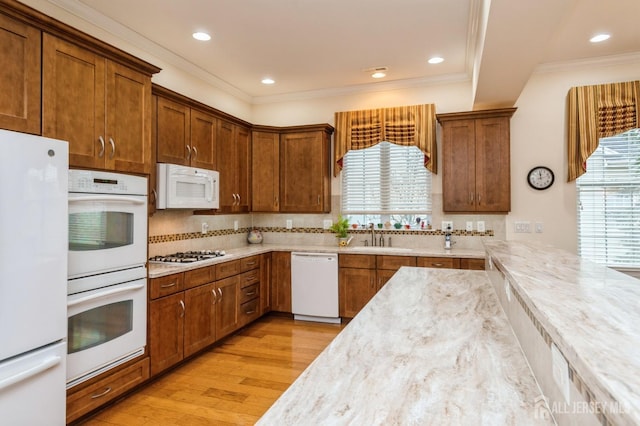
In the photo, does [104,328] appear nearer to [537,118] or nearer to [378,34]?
[378,34]

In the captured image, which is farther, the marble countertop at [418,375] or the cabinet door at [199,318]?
the cabinet door at [199,318]

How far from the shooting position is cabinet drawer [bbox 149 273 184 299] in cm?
287

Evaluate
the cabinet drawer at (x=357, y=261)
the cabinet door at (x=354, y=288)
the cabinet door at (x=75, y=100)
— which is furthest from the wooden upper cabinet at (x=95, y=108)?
the cabinet door at (x=354, y=288)

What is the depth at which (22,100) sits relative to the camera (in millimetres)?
2008

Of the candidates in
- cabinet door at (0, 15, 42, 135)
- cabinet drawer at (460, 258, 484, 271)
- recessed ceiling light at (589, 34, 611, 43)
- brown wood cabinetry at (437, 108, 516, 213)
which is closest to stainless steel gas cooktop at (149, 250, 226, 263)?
cabinet door at (0, 15, 42, 135)

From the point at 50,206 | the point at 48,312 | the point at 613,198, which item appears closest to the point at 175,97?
the point at 50,206

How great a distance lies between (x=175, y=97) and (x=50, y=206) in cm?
179

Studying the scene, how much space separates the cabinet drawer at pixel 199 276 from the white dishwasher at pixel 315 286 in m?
1.25

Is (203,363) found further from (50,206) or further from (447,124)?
(447,124)

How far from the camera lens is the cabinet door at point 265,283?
14.9ft

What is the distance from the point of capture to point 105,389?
2.49 metres

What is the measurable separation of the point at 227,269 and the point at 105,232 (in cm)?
152

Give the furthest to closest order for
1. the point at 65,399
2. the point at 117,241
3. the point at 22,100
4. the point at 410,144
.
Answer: the point at 410,144 < the point at 117,241 < the point at 65,399 < the point at 22,100

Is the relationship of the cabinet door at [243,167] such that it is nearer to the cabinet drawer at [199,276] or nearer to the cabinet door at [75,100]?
the cabinet drawer at [199,276]
